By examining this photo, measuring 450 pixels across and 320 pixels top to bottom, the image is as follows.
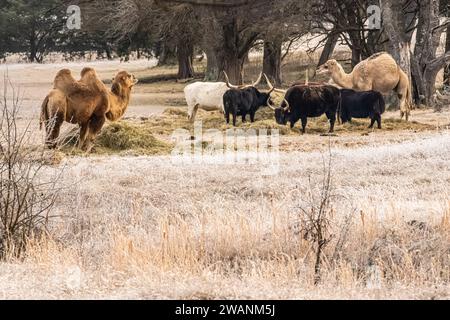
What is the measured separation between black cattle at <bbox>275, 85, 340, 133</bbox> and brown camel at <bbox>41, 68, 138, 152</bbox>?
11.4 feet

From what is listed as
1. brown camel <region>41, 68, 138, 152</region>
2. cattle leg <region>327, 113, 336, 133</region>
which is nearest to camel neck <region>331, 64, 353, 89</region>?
cattle leg <region>327, 113, 336, 133</region>

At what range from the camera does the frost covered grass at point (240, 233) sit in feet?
24.9

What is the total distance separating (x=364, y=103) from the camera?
18641 mm

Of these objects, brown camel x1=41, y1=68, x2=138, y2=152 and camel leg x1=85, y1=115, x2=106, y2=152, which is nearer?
brown camel x1=41, y1=68, x2=138, y2=152

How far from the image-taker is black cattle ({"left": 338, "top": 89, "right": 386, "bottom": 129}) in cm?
1856

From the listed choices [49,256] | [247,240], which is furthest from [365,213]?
[49,256]

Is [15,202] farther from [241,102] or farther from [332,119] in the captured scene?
[241,102]

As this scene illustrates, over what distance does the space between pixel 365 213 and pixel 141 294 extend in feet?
12.6

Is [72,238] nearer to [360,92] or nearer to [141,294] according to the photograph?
[141,294]

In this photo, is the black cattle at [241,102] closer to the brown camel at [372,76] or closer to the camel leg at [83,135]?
the brown camel at [372,76]

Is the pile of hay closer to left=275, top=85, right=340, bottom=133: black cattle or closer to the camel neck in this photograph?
left=275, top=85, right=340, bottom=133: black cattle

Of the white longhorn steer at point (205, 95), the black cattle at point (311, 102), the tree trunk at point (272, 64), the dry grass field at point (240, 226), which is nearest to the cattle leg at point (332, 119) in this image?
the black cattle at point (311, 102)

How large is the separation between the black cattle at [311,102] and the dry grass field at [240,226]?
50.8 inches

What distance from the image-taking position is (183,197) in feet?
40.1
